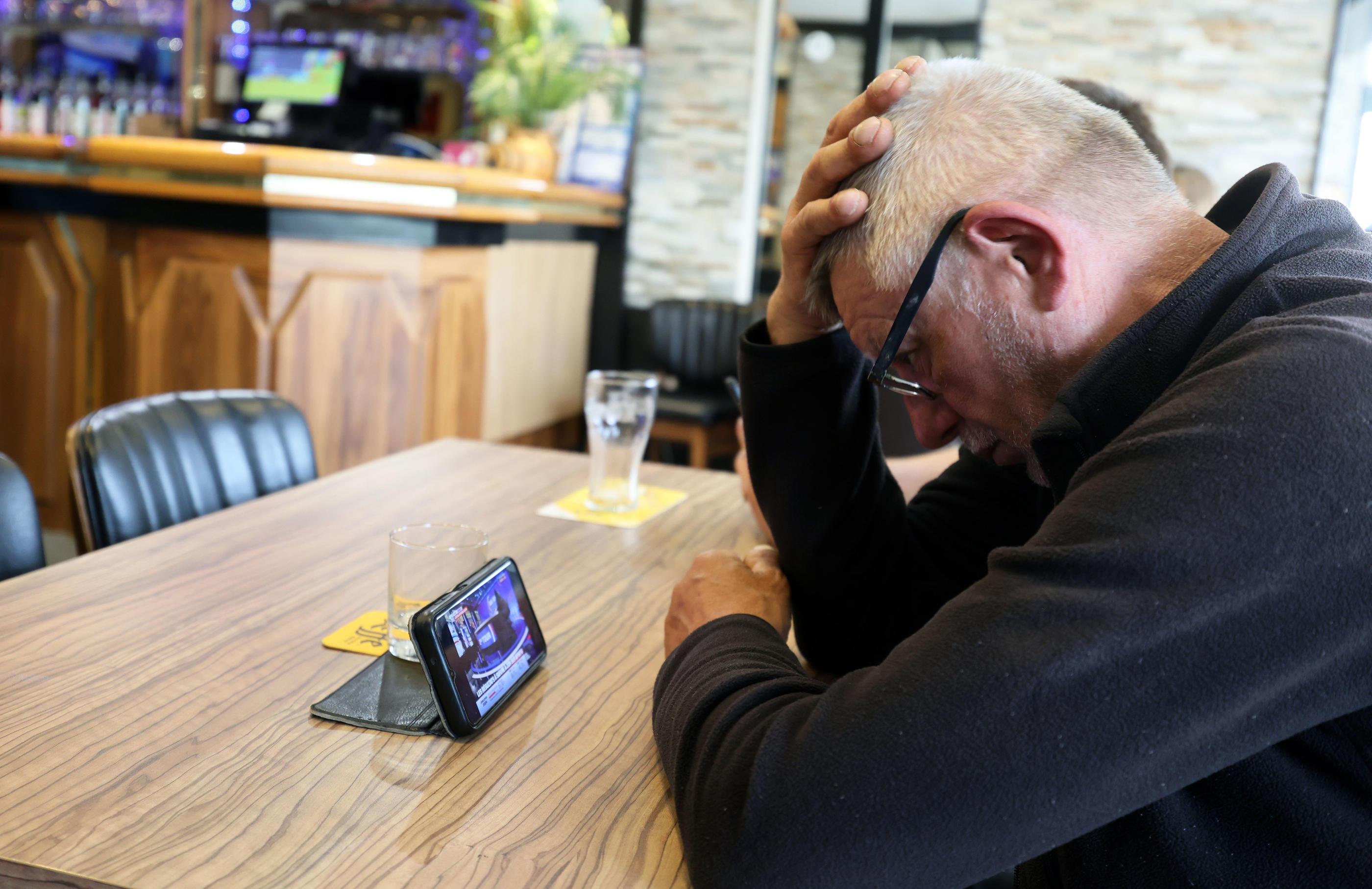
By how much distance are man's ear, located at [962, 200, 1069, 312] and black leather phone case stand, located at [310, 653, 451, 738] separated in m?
0.51

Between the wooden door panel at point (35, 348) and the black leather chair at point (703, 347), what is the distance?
1.96 metres

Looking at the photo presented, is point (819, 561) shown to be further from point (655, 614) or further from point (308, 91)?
point (308, 91)

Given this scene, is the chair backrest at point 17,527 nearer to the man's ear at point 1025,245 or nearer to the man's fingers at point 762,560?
the man's fingers at point 762,560

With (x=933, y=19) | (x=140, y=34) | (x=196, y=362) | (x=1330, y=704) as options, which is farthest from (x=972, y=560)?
(x=140, y=34)

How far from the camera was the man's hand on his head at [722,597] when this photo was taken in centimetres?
89

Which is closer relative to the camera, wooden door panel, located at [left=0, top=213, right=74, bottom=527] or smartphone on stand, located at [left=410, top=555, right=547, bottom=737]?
smartphone on stand, located at [left=410, top=555, right=547, bottom=737]

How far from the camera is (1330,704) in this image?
590 millimetres

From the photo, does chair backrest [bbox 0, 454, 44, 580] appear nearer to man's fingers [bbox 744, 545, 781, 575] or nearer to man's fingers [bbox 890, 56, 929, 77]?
man's fingers [bbox 744, 545, 781, 575]

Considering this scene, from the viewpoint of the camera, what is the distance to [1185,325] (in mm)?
733

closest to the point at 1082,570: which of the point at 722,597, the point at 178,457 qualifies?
the point at 722,597

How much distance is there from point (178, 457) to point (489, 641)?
77 cm

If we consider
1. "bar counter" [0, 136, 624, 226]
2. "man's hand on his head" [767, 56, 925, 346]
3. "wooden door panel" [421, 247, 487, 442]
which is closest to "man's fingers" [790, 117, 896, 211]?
"man's hand on his head" [767, 56, 925, 346]

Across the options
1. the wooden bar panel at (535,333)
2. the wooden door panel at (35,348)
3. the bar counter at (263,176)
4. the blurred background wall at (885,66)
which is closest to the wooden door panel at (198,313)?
the bar counter at (263,176)

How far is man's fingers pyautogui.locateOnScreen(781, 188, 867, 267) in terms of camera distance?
0.87 meters
